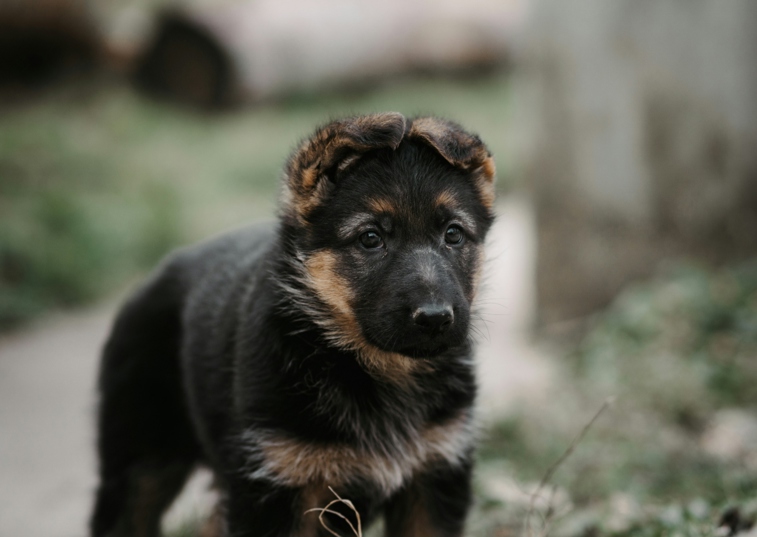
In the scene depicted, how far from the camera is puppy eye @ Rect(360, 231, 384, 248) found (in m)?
4.14

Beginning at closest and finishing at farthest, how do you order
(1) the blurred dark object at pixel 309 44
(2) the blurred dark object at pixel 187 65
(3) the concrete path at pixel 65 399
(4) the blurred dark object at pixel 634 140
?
(3) the concrete path at pixel 65 399, (4) the blurred dark object at pixel 634 140, (2) the blurred dark object at pixel 187 65, (1) the blurred dark object at pixel 309 44

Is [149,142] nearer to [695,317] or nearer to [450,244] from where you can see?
[695,317]

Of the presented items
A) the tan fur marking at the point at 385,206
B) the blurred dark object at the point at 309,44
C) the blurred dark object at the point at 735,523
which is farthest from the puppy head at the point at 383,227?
the blurred dark object at the point at 309,44

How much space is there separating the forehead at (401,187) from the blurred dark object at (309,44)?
505 inches

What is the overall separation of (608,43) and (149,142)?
8.97 m

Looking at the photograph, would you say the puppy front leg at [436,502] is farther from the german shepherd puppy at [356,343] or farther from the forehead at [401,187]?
the forehead at [401,187]

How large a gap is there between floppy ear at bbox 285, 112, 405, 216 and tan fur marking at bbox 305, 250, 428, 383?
0.29 metres

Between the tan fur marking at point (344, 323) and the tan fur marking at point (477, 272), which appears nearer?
the tan fur marking at point (344, 323)

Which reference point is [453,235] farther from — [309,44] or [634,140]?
[309,44]

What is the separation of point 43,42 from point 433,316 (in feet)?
40.6

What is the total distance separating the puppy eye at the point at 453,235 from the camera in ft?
14.1

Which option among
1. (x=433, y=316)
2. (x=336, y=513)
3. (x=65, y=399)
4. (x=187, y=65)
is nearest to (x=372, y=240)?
(x=433, y=316)

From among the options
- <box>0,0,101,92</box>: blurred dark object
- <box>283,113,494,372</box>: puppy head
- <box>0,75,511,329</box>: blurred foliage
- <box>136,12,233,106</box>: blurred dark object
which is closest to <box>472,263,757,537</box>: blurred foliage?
<box>283,113,494,372</box>: puppy head

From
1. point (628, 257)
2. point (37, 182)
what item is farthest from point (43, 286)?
point (628, 257)
